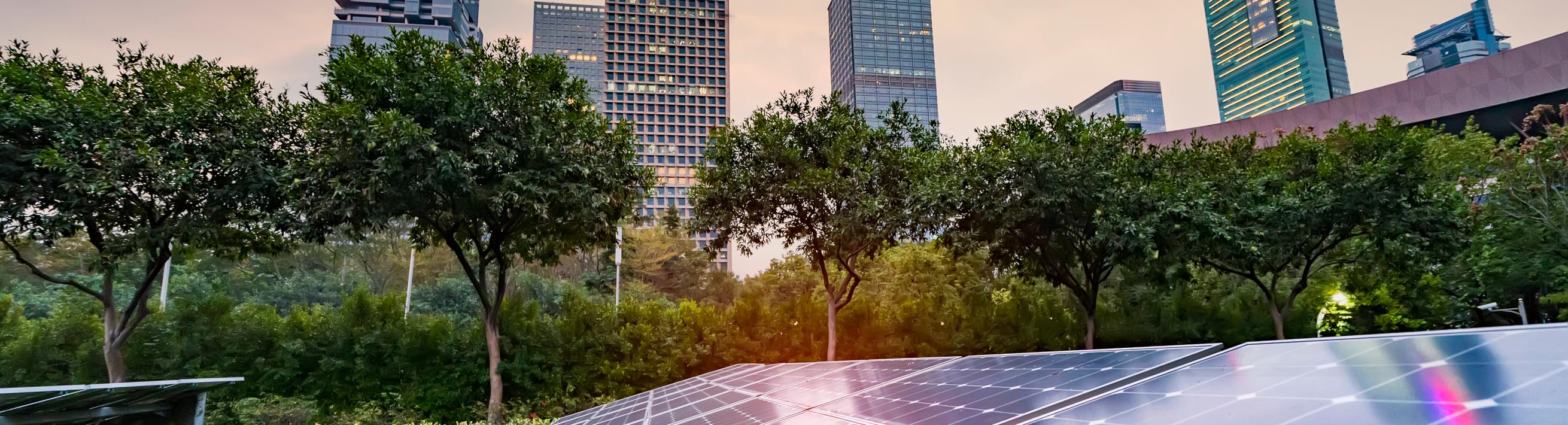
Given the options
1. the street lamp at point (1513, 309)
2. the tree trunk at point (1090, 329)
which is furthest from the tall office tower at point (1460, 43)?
the tree trunk at point (1090, 329)

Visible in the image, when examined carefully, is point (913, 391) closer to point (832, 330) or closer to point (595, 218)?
point (595, 218)

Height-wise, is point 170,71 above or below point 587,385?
above

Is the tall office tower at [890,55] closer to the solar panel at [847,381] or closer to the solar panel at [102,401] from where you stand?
the solar panel at [847,381]

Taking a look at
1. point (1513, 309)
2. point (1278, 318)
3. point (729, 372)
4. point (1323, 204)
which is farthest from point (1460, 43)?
point (729, 372)

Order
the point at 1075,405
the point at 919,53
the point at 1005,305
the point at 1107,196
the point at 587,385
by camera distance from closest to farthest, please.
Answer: the point at 1075,405 → the point at 1107,196 → the point at 587,385 → the point at 1005,305 → the point at 919,53

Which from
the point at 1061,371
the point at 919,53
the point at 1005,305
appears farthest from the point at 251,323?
the point at 919,53

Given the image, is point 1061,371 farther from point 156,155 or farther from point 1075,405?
point 156,155

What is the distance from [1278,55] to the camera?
161750mm

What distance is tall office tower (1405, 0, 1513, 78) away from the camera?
139 m

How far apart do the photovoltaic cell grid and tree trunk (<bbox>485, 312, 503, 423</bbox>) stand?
34.7ft

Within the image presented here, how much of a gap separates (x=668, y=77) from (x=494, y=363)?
8115 cm

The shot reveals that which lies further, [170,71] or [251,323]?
[251,323]

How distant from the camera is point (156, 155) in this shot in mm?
10617

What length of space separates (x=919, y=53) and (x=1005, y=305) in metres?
131
